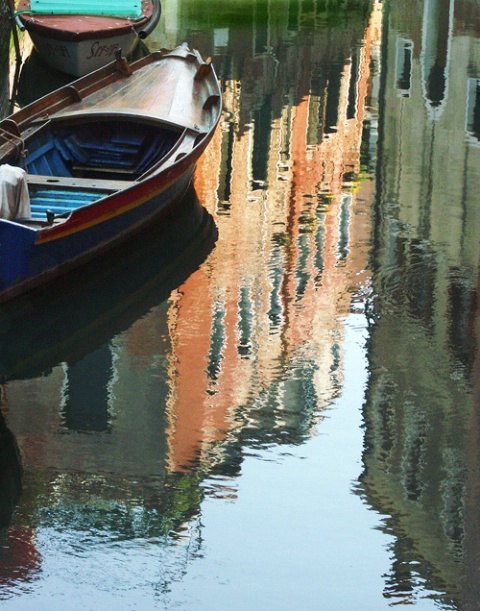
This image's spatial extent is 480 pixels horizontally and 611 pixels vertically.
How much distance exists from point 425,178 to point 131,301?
5.89 meters

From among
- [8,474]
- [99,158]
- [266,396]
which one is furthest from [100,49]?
[8,474]

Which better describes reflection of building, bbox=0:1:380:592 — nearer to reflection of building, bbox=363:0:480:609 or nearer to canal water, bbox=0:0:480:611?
canal water, bbox=0:0:480:611

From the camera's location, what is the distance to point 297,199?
16359mm

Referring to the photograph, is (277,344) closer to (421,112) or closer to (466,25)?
(421,112)

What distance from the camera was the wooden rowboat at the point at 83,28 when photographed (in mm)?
22453

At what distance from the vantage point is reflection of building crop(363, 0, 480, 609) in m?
8.98

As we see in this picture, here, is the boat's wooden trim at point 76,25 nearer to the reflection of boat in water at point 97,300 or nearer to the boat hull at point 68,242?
the reflection of boat in water at point 97,300

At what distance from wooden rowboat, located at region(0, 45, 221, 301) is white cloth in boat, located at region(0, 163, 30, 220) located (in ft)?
0.04

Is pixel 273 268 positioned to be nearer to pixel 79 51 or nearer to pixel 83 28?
pixel 79 51

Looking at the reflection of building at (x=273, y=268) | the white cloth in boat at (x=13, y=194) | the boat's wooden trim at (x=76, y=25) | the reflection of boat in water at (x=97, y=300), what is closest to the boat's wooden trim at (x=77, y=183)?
the reflection of boat in water at (x=97, y=300)

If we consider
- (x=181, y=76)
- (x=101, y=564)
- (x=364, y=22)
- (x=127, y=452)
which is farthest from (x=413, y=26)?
(x=101, y=564)

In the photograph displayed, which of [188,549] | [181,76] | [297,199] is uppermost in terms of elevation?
[181,76]

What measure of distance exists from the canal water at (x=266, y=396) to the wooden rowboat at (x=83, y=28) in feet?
14.8

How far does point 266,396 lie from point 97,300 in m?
2.94
